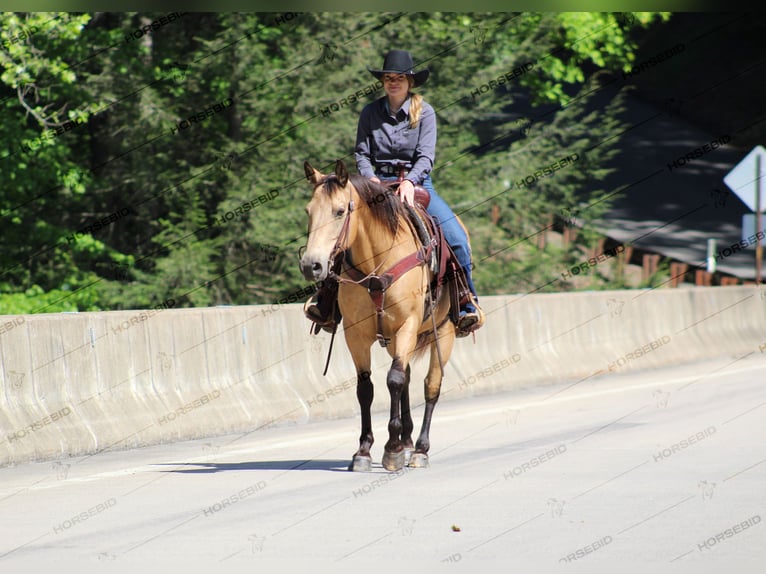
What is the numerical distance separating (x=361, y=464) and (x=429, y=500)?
169cm

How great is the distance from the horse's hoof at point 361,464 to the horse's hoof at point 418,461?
0.38m

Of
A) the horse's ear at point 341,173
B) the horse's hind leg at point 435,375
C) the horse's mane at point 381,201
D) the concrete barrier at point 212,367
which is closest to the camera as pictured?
the horse's ear at point 341,173

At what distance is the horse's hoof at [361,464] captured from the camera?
11344mm

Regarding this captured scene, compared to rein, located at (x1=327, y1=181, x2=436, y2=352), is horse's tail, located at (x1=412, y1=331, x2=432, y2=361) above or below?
below

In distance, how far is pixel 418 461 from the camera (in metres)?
11.6

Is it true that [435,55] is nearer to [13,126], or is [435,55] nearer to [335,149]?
[335,149]

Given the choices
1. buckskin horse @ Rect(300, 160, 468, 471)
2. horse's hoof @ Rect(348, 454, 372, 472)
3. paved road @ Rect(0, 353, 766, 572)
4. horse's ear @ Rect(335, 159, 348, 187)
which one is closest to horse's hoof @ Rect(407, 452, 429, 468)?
buckskin horse @ Rect(300, 160, 468, 471)

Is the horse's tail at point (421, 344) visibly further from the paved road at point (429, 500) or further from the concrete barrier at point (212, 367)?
the concrete barrier at point (212, 367)

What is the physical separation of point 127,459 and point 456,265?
3083 millimetres

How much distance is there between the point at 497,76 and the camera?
3331 centimetres

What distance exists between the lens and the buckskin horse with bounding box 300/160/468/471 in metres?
10.8

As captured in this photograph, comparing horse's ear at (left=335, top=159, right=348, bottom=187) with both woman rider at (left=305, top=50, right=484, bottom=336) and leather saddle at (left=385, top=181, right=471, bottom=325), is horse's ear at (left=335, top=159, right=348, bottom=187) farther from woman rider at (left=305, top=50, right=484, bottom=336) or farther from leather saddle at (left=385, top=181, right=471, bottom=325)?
woman rider at (left=305, top=50, right=484, bottom=336)

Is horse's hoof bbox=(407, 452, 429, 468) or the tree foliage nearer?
horse's hoof bbox=(407, 452, 429, 468)

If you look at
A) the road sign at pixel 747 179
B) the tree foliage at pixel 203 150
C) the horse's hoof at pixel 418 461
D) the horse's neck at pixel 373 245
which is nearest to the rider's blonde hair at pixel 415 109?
the horse's neck at pixel 373 245
